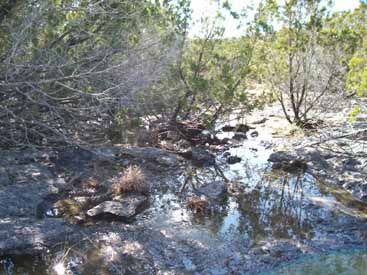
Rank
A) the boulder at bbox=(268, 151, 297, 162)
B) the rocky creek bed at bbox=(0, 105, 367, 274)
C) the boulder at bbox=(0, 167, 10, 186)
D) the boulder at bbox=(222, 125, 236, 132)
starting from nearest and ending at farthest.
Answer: the rocky creek bed at bbox=(0, 105, 367, 274), the boulder at bbox=(0, 167, 10, 186), the boulder at bbox=(268, 151, 297, 162), the boulder at bbox=(222, 125, 236, 132)

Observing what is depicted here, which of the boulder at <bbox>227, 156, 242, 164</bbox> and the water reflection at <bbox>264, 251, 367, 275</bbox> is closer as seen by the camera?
the water reflection at <bbox>264, 251, 367, 275</bbox>

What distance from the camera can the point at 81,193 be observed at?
8.21 meters

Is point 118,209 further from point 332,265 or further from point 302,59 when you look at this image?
point 302,59

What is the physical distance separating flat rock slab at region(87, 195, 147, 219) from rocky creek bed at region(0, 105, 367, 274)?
0.06 feet

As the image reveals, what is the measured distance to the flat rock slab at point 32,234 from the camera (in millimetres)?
5883

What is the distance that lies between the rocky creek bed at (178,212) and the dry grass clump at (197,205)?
2cm

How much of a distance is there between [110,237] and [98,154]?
14.1 ft

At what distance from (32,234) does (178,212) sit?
8.27 feet

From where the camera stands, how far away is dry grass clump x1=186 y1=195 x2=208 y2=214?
764 cm

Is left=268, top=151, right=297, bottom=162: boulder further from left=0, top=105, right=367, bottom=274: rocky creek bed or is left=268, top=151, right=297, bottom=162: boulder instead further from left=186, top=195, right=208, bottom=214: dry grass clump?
left=186, top=195, right=208, bottom=214: dry grass clump

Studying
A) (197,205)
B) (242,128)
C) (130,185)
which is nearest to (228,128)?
(242,128)

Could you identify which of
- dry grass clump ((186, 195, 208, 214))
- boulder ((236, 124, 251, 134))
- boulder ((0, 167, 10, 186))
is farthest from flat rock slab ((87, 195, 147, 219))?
boulder ((236, 124, 251, 134))

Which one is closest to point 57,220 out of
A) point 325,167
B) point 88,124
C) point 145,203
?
point 145,203

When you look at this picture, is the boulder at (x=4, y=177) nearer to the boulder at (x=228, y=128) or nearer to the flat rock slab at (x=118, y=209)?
the flat rock slab at (x=118, y=209)
